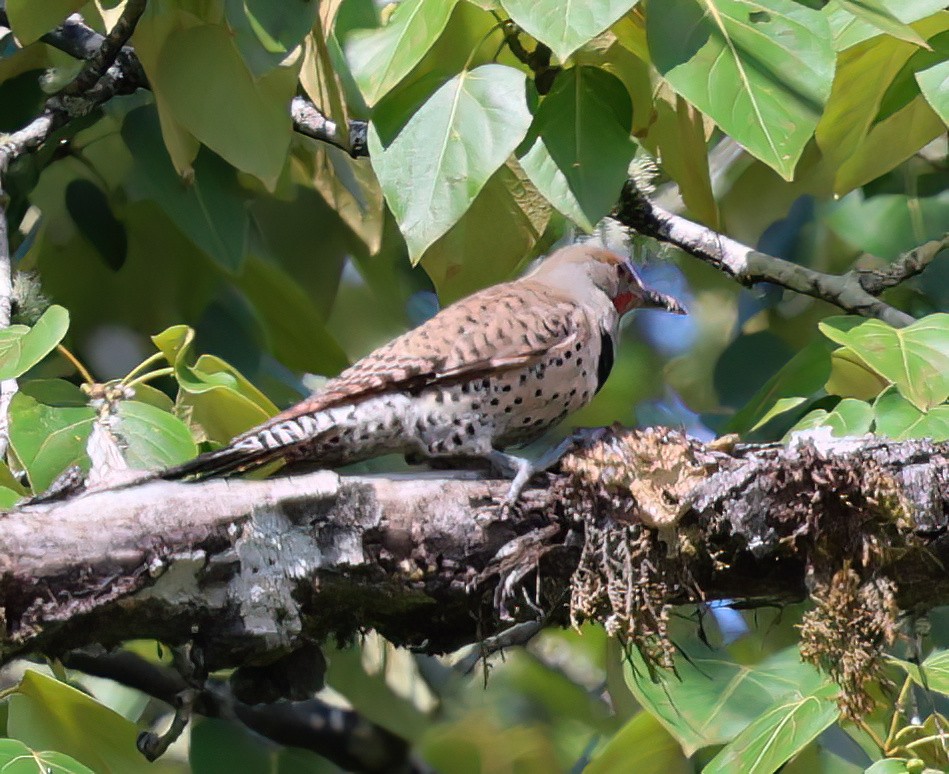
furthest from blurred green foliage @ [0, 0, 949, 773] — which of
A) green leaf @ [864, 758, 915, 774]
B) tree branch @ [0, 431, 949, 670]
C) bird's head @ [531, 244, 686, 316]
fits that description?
tree branch @ [0, 431, 949, 670]

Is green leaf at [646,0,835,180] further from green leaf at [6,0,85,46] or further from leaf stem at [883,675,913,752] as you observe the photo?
green leaf at [6,0,85,46]

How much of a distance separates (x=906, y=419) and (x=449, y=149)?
40.9 inches

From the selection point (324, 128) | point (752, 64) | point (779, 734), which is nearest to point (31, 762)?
point (779, 734)

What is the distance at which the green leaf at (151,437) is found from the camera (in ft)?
8.11

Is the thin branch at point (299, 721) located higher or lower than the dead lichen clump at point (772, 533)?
lower

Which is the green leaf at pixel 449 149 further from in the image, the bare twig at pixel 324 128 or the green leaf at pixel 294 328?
the green leaf at pixel 294 328

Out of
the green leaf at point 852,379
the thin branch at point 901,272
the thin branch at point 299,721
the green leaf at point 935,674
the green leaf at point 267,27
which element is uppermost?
the green leaf at point 267,27

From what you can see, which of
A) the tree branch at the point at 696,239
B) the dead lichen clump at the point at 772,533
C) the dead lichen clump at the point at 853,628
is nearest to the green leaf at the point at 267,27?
the tree branch at the point at 696,239

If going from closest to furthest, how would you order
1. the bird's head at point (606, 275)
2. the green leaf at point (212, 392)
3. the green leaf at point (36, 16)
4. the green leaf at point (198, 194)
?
1. the green leaf at point (212, 392)
2. the green leaf at point (36, 16)
3. the bird's head at point (606, 275)
4. the green leaf at point (198, 194)

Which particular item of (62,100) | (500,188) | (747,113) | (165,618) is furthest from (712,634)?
(62,100)

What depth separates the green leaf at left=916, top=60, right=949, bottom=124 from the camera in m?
2.78

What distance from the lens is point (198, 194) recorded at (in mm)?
3615

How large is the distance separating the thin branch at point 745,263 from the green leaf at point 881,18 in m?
0.76

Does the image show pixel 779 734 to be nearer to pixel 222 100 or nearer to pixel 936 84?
pixel 936 84
